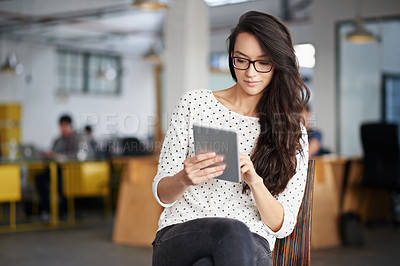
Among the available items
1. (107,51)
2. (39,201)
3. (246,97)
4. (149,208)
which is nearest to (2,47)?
(107,51)

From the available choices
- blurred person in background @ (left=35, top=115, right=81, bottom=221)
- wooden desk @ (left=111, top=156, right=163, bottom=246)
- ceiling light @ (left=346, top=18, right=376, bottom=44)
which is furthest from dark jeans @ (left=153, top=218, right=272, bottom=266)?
ceiling light @ (left=346, top=18, right=376, bottom=44)

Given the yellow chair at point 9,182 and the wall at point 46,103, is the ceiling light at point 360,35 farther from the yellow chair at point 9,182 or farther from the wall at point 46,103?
the wall at point 46,103

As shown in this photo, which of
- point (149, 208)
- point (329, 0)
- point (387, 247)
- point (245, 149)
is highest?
point (329, 0)

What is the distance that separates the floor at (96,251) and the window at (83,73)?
9506mm

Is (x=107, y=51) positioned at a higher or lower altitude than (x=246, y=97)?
higher

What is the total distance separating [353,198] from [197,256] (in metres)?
4.77

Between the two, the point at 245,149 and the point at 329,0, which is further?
the point at 329,0

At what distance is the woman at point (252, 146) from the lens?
165cm

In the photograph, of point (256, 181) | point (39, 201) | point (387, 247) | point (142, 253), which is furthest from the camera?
point (39, 201)

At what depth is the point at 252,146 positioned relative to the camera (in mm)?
1808

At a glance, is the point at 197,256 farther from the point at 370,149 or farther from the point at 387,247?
the point at 370,149

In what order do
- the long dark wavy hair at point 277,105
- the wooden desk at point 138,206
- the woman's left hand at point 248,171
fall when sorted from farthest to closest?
the wooden desk at point 138,206 → the long dark wavy hair at point 277,105 → the woman's left hand at point 248,171

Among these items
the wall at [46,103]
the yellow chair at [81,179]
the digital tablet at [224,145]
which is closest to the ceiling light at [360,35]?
the yellow chair at [81,179]

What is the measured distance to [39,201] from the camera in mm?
6676
